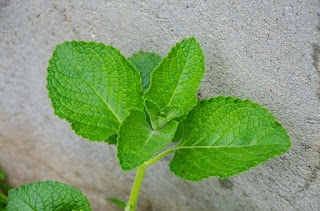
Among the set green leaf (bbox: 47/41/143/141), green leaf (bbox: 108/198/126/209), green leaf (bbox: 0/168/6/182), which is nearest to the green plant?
green leaf (bbox: 47/41/143/141)

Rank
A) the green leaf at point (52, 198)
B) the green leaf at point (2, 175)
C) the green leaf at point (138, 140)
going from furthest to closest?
the green leaf at point (2, 175), the green leaf at point (52, 198), the green leaf at point (138, 140)

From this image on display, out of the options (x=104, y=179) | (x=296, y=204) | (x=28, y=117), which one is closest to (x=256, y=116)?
(x=296, y=204)

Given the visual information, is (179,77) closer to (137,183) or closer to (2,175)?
(137,183)

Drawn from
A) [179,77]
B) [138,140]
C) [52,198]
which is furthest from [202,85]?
[52,198]

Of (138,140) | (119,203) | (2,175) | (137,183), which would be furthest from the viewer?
(2,175)

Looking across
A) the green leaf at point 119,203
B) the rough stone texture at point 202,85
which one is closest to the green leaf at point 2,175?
the rough stone texture at point 202,85

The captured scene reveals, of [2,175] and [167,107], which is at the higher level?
[167,107]

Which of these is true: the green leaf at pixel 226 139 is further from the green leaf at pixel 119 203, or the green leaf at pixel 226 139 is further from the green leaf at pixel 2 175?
the green leaf at pixel 2 175
